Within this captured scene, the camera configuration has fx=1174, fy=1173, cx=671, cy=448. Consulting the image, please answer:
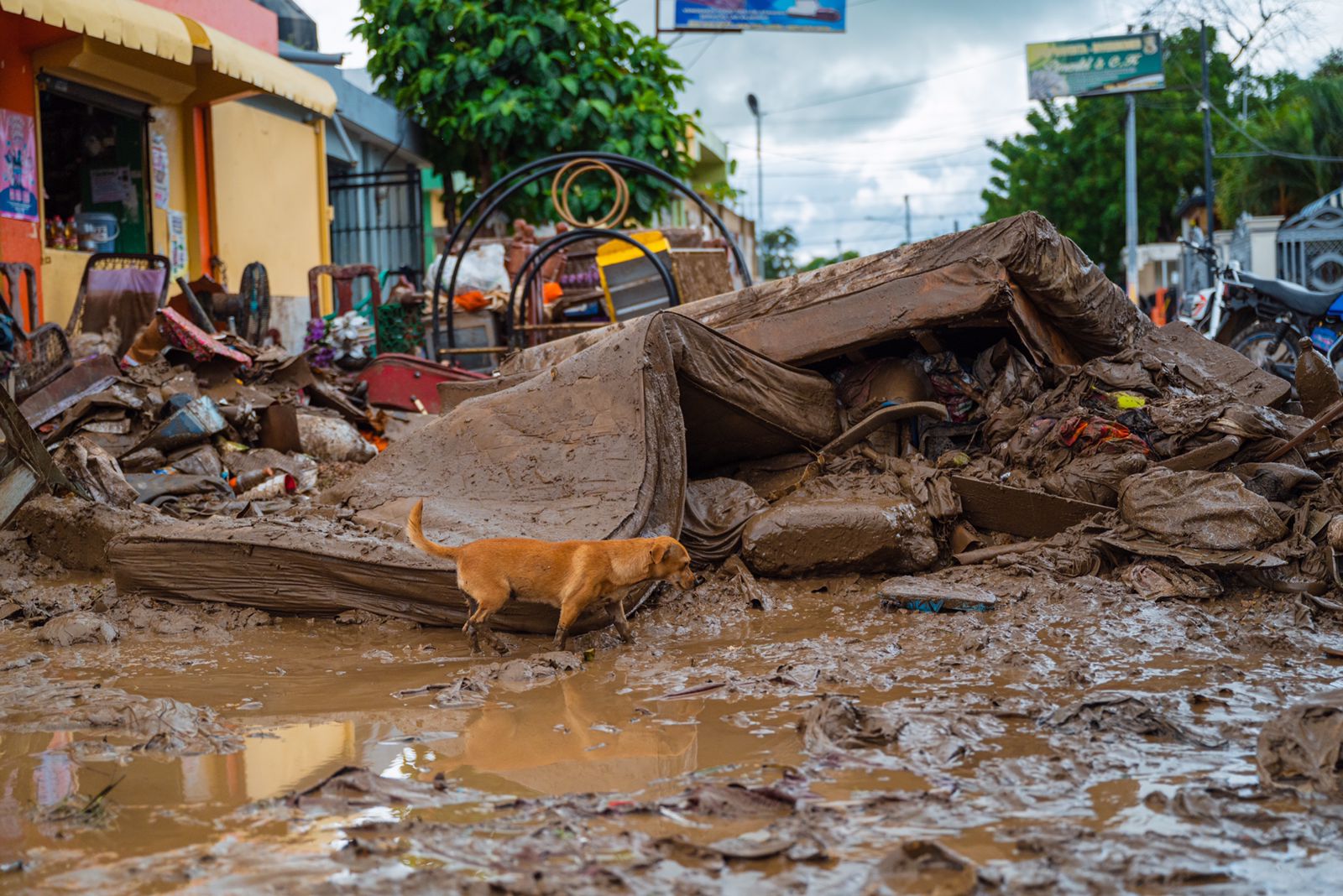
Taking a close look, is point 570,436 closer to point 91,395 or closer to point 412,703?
point 412,703

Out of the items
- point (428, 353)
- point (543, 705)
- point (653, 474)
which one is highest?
point (428, 353)

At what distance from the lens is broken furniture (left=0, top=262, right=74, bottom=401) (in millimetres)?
7621

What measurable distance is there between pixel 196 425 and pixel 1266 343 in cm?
852

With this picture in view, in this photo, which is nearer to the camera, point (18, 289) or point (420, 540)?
point (420, 540)

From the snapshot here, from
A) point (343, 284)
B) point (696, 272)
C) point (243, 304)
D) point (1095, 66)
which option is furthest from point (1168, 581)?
point (1095, 66)

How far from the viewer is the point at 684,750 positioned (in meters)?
3.21

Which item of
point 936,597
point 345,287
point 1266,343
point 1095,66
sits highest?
point 1095,66

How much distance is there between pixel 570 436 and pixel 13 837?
10.5ft

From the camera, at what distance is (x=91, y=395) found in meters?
7.48

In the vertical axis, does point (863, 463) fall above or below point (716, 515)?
above

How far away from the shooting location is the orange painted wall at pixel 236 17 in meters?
11.7

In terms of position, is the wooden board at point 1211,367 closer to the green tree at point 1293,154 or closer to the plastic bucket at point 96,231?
the plastic bucket at point 96,231

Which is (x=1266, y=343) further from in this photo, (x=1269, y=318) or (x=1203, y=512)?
(x=1203, y=512)

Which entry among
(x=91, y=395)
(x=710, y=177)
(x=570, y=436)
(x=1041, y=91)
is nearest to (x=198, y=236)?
(x=91, y=395)
